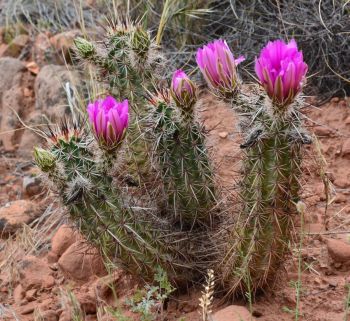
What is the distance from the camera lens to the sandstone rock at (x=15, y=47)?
227 inches

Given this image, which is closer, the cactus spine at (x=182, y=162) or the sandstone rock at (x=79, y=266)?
the cactus spine at (x=182, y=162)

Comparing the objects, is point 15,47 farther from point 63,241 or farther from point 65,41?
point 63,241

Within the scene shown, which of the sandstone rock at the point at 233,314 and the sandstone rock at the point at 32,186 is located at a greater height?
the sandstone rock at the point at 32,186

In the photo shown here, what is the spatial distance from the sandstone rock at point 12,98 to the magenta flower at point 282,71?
315cm

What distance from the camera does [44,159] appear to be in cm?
235

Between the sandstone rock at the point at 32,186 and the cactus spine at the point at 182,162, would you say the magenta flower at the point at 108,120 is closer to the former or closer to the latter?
the cactus spine at the point at 182,162

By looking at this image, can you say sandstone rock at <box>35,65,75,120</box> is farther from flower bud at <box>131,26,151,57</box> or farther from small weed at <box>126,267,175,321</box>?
small weed at <box>126,267,175,321</box>

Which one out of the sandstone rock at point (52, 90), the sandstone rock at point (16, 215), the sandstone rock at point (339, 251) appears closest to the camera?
the sandstone rock at point (339, 251)

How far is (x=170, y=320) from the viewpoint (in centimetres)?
267

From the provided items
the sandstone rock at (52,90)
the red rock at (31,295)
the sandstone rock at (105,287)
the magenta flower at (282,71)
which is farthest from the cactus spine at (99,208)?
the sandstone rock at (52,90)

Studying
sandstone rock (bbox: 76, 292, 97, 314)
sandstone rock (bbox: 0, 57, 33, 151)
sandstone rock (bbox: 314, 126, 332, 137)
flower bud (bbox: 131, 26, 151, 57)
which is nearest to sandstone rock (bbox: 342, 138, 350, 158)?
sandstone rock (bbox: 314, 126, 332, 137)

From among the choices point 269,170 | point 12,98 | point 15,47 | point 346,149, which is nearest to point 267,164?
point 269,170

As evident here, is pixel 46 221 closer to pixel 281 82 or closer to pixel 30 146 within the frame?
pixel 30 146

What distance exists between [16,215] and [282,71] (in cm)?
→ 239
